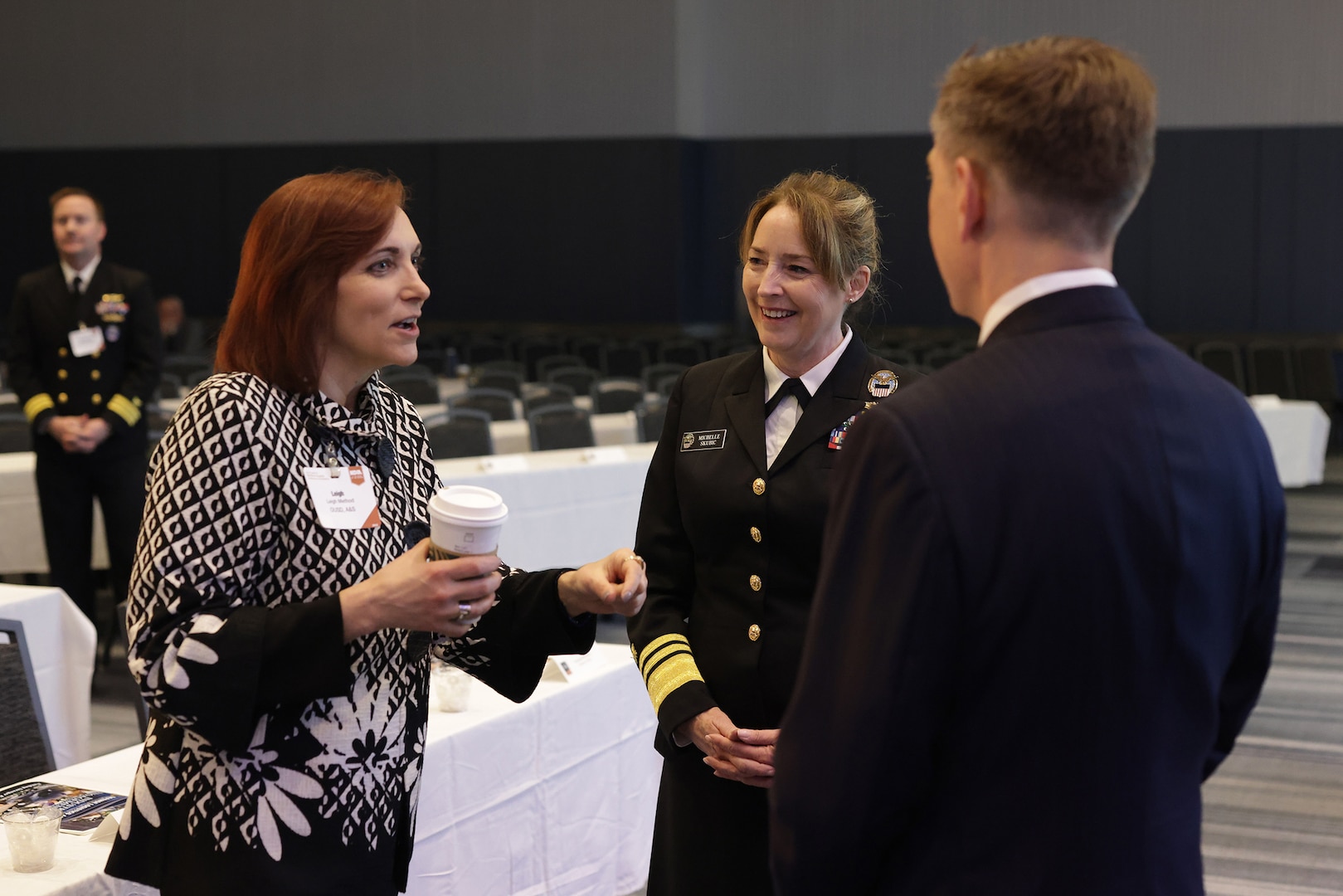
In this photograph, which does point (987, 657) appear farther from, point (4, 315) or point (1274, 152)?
point (4, 315)

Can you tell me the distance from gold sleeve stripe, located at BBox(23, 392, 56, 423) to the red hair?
4.22 metres

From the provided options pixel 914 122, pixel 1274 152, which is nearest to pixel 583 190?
pixel 914 122

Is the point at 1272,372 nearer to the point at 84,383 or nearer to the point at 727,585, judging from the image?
the point at 84,383

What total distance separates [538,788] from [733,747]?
1.16 metres

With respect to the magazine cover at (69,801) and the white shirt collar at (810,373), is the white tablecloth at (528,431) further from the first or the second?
the white shirt collar at (810,373)

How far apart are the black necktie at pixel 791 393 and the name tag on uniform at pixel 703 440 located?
0.08 metres

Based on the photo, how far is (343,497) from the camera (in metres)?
1.68

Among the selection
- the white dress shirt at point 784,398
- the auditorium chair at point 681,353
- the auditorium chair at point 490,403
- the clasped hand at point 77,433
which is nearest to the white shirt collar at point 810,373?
the white dress shirt at point 784,398

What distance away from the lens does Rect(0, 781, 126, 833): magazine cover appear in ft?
7.26

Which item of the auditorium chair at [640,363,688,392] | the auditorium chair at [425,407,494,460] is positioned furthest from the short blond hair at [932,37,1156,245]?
the auditorium chair at [640,363,688,392]

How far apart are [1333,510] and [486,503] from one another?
10144 mm

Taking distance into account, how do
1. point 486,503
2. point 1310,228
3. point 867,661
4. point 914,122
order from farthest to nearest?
1. point 914,122
2. point 1310,228
3. point 486,503
4. point 867,661

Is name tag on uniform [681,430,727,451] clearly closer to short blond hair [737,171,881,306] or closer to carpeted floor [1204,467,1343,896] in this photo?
short blond hair [737,171,881,306]

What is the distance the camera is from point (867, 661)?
43.4 inches
